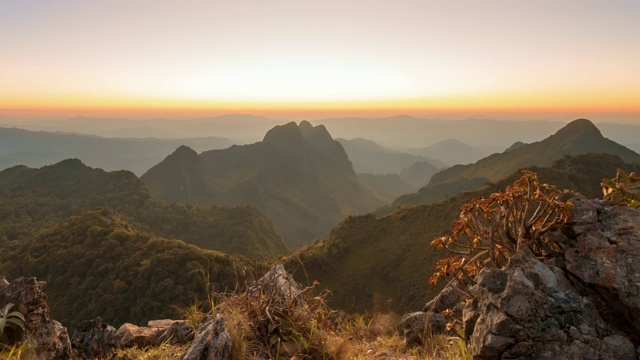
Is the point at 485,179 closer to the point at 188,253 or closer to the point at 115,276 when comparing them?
the point at 188,253

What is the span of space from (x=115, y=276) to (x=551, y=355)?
54.1m

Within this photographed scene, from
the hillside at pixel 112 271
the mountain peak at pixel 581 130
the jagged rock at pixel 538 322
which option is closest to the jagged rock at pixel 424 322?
the jagged rock at pixel 538 322

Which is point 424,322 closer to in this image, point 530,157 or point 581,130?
point 530,157

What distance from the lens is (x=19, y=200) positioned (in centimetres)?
9338

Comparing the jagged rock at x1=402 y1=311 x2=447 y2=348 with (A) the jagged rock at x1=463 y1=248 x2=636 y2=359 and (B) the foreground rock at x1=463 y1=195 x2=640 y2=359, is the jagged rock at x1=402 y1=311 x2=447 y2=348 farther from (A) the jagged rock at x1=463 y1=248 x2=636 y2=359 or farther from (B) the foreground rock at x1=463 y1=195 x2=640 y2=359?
(A) the jagged rock at x1=463 y1=248 x2=636 y2=359

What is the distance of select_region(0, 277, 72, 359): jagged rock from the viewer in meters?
6.53

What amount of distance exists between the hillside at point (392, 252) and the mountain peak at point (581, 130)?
9539 centimetres

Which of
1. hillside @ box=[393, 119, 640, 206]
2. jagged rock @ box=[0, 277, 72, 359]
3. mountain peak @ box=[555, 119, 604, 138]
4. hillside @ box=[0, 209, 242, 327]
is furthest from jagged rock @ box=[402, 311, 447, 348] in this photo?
mountain peak @ box=[555, 119, 604, 138]

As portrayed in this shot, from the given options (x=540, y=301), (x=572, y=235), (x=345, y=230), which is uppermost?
(x=572, y=235)

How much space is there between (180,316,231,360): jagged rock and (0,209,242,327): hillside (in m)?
35.6

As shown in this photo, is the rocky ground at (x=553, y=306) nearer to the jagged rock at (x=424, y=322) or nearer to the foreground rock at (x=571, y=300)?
the foreground rock at (x=571, y=300)

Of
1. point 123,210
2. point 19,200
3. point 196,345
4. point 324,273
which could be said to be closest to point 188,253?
point 324,273

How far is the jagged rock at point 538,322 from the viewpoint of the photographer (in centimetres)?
338

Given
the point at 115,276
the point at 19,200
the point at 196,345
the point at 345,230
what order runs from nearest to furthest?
1. the point at 196,345
2. the point at 115,276
3. the point at 345,230
4. the point at 19,200
